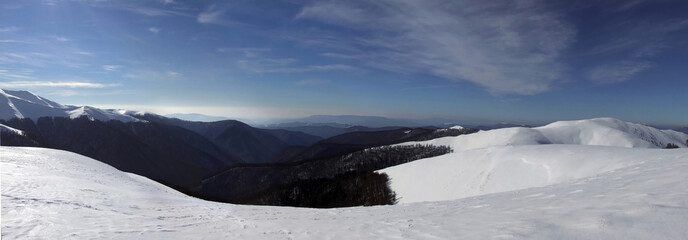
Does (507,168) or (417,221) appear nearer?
(417,221)

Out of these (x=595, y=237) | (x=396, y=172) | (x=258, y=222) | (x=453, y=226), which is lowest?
(x=396, y=172)

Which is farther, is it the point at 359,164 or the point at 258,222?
the point at 359,164

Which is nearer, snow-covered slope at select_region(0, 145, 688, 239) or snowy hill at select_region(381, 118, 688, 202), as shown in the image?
snow-covered slope at select_region(0, 145, 688, 239)

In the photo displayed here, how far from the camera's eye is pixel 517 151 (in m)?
52.9

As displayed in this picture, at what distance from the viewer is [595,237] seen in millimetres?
6254

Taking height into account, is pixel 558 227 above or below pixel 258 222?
above

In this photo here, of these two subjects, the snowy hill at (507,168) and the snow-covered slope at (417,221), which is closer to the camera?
the snow-covered slope at (417,221)

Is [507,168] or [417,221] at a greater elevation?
[417,221]

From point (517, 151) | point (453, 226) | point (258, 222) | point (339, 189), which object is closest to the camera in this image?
point (453, 226)

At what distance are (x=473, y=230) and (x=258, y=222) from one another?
784cm

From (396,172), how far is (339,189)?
100 ft

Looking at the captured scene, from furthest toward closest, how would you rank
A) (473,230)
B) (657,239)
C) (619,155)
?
(619,155), (473,230), (657,239)

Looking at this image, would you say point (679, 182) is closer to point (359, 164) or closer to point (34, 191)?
point (34, 191)

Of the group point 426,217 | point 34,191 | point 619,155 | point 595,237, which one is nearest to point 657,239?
point 595,237
